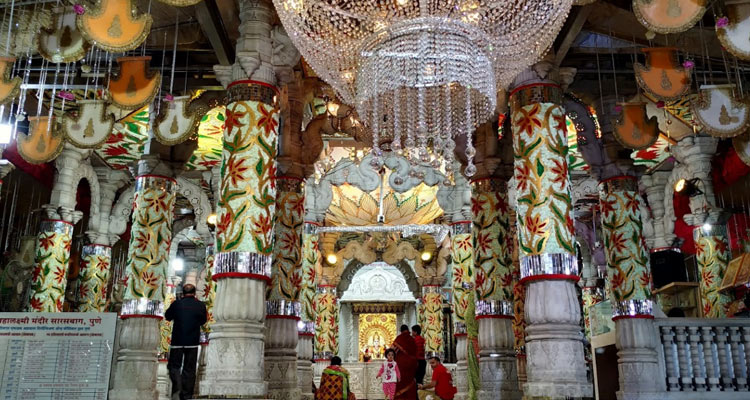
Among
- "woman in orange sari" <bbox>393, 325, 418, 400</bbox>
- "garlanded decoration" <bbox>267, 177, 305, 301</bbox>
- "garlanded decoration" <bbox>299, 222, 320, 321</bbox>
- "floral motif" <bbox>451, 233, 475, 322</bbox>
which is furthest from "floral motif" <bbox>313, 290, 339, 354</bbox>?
"woman in orange sari" <bbox>393, 325, 418, 400</bbox>

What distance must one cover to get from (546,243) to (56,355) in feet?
12.7

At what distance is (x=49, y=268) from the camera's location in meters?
10.4

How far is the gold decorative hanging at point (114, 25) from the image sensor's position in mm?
4949

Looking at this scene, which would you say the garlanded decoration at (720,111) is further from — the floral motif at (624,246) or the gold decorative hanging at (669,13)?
the floral motif at (624,246)

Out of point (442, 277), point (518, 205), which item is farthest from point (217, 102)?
point (442, 277)

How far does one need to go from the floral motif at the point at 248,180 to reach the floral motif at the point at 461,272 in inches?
221

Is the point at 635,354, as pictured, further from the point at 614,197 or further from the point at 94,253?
the point at 94,253

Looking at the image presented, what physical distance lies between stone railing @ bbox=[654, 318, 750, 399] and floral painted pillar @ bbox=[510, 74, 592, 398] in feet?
4.52

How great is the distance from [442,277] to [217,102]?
9918 millimetres

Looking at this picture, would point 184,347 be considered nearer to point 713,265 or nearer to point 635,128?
point 635,128

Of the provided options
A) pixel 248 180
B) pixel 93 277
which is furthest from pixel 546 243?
pixel 93 277

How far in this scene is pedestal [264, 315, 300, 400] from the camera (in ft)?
24.3

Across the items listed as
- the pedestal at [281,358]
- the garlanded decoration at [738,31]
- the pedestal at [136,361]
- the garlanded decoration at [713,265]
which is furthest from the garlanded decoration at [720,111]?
the pedestal at [136,361]

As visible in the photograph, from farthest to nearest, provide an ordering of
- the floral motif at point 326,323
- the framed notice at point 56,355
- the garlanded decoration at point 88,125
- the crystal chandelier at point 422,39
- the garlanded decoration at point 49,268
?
the floral motif at point 326,323 < the garlanded decoration at point 49,268 < the garlanded decoration at point 88,125 < the crystal chandelier at point 422,39 < the framed notice at point 56,355
